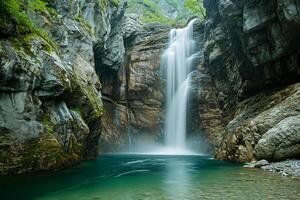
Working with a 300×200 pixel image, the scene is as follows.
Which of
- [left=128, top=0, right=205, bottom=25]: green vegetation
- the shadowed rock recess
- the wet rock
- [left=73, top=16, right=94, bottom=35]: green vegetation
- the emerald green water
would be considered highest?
[left=128, top=0, right=205, bottom=25]: green vegetation

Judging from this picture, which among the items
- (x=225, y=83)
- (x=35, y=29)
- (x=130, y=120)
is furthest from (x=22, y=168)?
(x=130, y=120)

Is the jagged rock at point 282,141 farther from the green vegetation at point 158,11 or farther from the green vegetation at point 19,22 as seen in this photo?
the green vegetation at point 158,11

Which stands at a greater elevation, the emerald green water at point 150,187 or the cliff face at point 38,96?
the cliff face at point 38,96

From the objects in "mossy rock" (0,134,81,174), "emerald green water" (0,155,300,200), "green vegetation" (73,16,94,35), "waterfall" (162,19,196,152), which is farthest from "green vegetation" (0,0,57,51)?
"waterfall" (162,19,196,152)

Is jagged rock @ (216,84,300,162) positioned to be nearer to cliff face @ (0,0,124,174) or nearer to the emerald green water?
the emerald green water

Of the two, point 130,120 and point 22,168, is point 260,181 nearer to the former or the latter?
point 22,168

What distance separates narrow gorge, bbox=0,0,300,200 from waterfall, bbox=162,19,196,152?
13 centimetres

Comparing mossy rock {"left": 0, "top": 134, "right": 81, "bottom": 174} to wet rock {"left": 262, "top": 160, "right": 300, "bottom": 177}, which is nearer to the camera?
wet rock {"left": 262, "top": 160, "right": 300, "bottom": 177}

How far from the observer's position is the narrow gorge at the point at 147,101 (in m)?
14.1

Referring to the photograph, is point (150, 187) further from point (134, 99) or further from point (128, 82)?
point (128, 82)

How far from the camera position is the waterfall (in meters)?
38.4

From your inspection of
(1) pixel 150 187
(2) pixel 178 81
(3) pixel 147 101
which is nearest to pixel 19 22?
(1) pixel 150 187

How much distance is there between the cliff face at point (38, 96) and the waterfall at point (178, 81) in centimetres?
1665

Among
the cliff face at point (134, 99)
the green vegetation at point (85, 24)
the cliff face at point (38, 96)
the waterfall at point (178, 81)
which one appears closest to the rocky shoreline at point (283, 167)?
the cliff face at point (38, 96)
